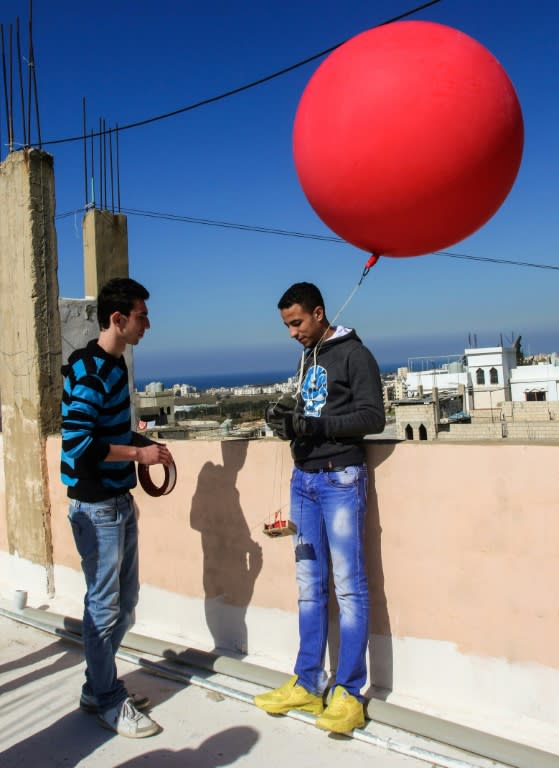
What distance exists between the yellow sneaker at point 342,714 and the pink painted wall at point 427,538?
1.25 ft

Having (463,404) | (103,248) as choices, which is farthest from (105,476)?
(463,404)

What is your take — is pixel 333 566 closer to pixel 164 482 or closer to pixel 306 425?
pixel 306 425

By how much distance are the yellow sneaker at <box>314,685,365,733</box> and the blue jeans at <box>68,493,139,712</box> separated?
2.80 ft

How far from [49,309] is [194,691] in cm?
269

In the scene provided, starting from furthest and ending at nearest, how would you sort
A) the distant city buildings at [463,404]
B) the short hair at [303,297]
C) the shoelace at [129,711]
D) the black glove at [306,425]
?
the distant city buildings at [463,404] < the short hair at [303,297] < the shoelace at [129,711] < the black glove at [306,425]

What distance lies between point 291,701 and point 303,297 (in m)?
1.68

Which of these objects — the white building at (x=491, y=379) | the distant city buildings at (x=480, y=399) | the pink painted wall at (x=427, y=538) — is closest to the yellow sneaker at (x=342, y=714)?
the pink painted wall at (x=427, y=538)

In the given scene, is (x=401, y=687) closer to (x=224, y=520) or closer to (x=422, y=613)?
(x=422, y=613)

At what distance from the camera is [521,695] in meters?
2.58

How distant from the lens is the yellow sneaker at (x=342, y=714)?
102 inches

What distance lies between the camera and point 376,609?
2.98 metres

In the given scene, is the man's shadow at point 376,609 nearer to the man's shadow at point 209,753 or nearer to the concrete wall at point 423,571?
the concrete wall at point 423,571

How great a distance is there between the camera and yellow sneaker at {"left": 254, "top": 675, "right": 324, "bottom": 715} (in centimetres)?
279

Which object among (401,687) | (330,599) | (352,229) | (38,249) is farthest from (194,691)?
(38,249)
